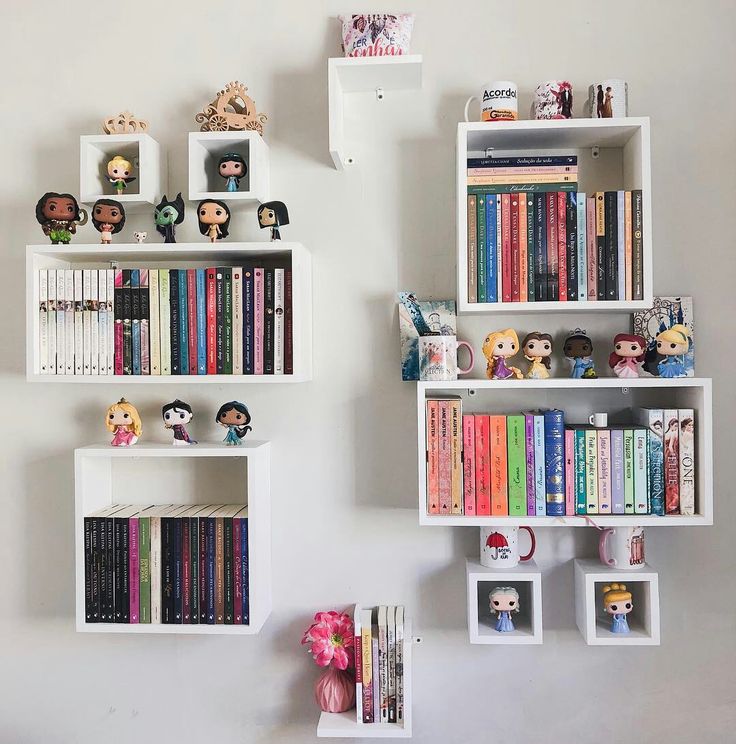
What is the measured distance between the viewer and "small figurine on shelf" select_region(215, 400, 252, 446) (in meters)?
1.39

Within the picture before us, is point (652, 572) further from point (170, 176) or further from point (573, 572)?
point (170, 176)

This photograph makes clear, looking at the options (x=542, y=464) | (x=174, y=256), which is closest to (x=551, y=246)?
(x=542, y=464)

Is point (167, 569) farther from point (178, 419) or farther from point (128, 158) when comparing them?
point (128, 158)

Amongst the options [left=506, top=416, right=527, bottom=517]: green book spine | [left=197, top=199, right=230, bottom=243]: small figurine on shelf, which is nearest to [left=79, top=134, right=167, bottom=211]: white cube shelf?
[left=197, top=199, right=230, bottom=243]: small figurine on shelf

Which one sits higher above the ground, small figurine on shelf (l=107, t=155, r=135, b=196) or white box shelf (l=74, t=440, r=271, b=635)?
small figurine on shelf (l=107, t=155, r=135, b=196)

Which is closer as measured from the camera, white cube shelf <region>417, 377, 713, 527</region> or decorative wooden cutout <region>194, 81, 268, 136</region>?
white cube shelf <region>417, 377, 713, 527</region>

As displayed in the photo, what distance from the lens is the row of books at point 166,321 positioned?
4.36 feet

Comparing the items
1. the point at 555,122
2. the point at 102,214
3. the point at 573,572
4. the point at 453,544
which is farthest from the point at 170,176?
the point at 573,572

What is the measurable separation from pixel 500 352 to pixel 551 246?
0.75ft

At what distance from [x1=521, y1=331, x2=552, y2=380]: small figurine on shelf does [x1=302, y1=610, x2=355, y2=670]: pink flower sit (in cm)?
64

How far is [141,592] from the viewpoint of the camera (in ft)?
4.42

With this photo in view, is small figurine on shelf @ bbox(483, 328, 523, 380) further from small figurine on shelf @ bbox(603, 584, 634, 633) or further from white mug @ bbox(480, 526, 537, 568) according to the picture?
small figurine on shelf @ bbox(603, 584, 634, 633)

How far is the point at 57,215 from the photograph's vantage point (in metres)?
1.37

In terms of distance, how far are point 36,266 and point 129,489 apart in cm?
50
